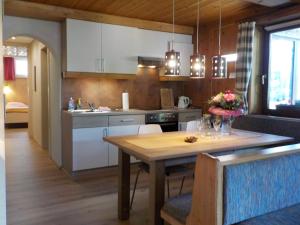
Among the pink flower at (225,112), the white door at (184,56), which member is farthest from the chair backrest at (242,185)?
the white door at (184,56)

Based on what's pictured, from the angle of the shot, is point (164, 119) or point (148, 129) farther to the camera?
point (164, 119)

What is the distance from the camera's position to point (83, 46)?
4121 mm

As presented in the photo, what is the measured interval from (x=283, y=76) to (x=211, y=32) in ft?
4.58

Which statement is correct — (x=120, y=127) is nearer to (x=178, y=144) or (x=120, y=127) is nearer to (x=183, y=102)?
(x=183, y=102)

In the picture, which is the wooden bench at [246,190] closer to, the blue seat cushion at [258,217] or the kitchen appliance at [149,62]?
the blue seat cushion at [258,217]

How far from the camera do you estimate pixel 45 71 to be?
18.4 feet

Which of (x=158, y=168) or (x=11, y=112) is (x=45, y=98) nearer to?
(x=11, y=112)

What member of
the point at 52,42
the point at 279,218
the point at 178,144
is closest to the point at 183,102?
the point at 52,42

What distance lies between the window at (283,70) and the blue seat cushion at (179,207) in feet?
8.11

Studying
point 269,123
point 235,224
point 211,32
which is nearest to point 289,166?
point 235,224

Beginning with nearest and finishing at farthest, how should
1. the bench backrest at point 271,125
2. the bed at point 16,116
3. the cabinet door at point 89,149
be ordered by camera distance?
the bench backrest at point 271,125
the cabinet door at point 89,149
the bed at point 16,116

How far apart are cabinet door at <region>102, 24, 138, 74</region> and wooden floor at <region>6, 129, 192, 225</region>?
1.59m

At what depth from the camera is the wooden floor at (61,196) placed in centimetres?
280

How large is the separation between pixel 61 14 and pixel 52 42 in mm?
529
